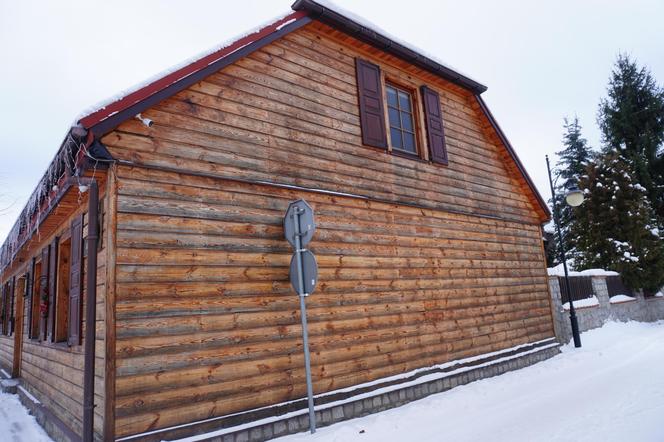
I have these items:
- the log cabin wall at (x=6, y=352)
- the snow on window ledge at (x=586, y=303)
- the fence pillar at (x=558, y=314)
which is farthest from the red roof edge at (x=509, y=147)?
the log cabin wall at (x=6, y=352)

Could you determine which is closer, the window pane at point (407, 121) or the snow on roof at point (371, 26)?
the snow on roof at point (371, 26)

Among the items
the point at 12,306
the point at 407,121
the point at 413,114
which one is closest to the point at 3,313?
the point at 12,306

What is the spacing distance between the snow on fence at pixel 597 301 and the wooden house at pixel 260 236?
2.66 m

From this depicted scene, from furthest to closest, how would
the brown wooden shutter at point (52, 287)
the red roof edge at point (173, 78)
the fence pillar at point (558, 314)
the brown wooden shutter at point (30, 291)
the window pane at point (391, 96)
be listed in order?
the fence pillar at point (558, 314) < the window pane at point (391, 96) < the brown wooden shutter at point (30, 291) < the brown wooden shutter at point (52, 287) < the red roof edge at point (173, 78)

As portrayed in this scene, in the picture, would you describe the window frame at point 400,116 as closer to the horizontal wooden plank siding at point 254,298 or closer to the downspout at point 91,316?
the horizontal wooden plank siding at point 254,298

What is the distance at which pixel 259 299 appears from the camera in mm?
5816

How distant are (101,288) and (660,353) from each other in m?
11.9

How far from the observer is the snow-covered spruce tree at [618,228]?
18609 millimetres

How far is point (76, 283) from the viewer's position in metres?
6.03

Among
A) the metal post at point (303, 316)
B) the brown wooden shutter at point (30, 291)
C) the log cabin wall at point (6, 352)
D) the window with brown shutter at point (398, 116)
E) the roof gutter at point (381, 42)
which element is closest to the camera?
the metal post at point (303, 316)

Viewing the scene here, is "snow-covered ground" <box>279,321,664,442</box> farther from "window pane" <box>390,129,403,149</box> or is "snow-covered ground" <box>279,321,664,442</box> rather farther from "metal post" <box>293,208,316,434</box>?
"window pane" <box>390,129,403,149</box>

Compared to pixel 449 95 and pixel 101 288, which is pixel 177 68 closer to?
pixel 101 288

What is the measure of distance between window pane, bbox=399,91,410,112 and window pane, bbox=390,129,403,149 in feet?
2.12

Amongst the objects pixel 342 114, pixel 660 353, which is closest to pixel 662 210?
pixel 660 353
